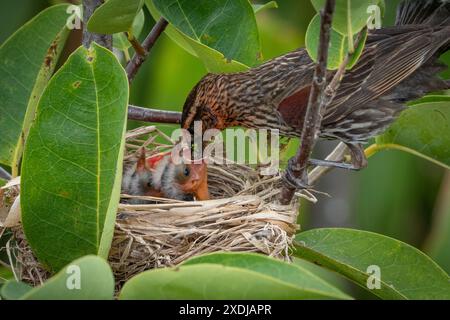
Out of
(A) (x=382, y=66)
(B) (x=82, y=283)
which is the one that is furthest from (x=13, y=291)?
(A) (x=382, y=66)

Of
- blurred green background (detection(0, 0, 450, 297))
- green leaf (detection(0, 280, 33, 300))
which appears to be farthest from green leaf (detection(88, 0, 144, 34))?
blurred green background (detection(0, 0, 450, 297))

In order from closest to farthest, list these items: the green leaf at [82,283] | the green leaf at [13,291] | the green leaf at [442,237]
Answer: the green leaf at [82,283], the green leaf at [13,291], the green leaf at [442,237]

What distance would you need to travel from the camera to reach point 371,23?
2.92m

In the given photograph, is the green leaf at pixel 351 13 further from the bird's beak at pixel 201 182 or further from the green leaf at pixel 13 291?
the bird's beak at pixel 201 182

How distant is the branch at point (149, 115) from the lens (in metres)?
3.98

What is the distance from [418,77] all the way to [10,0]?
8.78 ft

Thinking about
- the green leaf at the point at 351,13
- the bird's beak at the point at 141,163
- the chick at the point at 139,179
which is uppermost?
the green leaf at the point at 351,13

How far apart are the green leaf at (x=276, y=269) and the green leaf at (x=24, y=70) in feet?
5.33

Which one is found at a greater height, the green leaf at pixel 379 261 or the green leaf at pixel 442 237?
the green leaf at pixel 379 261

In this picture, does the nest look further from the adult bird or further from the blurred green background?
the blurred green background

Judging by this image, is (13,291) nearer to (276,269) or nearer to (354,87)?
(276,269)

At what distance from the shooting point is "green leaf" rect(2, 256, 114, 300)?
2209 mm

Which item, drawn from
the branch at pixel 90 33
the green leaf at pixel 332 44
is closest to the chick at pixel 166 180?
the branch at pixel 90 33
